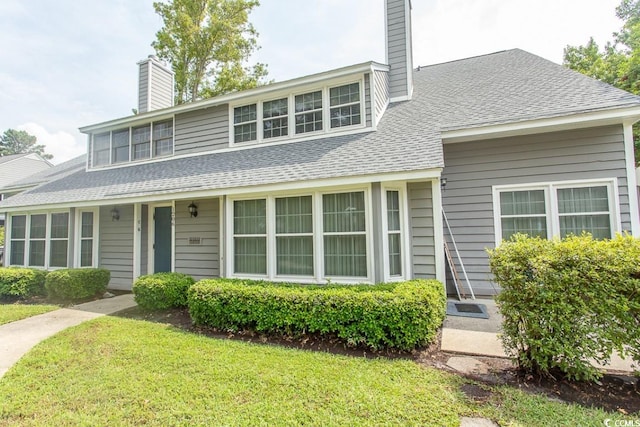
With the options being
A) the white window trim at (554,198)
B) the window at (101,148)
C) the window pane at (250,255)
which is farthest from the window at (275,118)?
the window at (101,148)

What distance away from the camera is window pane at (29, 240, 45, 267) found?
30.6 feet

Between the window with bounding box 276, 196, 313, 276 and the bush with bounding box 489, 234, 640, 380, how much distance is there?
11.9ft

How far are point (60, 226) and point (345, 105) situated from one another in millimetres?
9386

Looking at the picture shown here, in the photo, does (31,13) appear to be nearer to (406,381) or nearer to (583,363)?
(406,381)

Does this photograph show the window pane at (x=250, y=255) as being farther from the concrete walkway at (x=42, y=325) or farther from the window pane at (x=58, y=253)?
the window pane at (x=58, y=253)

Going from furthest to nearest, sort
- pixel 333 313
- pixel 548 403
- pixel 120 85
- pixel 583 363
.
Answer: pixel 120 85, pixel 333 313, pixel 583 363, pixel 548 403

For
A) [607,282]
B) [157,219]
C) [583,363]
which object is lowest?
[583,363]

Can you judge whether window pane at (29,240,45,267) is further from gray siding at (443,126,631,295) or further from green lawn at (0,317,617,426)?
gray siding at (443,126,631,295)

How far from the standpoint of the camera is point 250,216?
262 inches

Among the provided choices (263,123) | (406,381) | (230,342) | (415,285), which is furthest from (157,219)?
(406,381)

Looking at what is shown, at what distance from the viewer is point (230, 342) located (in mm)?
4469

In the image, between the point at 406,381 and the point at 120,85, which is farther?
the point at 120,85

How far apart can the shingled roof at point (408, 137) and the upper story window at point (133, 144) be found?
1.76ft

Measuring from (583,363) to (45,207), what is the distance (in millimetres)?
12318
